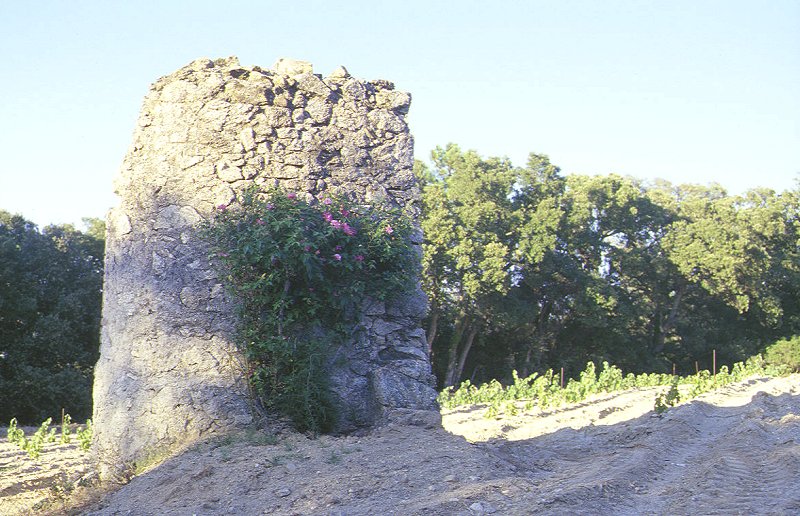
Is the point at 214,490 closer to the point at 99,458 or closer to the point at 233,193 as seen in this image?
the point at 99,458

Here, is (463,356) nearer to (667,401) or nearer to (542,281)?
(542,281)

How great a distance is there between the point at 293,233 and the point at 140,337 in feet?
4.85

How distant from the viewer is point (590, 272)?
84.6ft

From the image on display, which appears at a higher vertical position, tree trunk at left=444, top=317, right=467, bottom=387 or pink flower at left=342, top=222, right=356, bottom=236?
pink flower at left=342, top=222, right=356, bottom=236

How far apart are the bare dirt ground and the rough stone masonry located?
461 millimetres

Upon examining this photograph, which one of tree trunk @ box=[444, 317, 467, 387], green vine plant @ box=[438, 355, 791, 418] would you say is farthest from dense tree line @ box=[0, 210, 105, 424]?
tree trunk @ box=[444, 317, 467, 387]

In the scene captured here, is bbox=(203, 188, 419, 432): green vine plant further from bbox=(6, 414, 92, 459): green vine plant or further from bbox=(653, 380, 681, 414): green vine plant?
bbox=(653, 380, 681, 414): green vine plant

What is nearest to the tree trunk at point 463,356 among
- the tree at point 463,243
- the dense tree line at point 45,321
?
the tree at point 463,243

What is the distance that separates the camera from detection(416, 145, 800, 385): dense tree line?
870 inches

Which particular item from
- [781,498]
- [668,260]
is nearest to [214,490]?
[781,498]

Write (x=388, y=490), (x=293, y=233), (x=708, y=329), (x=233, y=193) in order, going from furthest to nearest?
(x=708, y=329) → (x=233, y=193) → (x=293, y=233) → (x=388, y=490)

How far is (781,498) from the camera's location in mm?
4629

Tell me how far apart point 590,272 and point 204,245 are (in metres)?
21.2

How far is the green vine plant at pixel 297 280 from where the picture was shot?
232 inches
